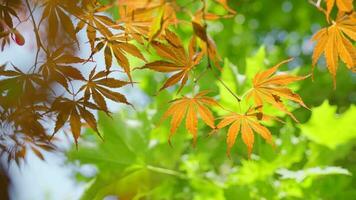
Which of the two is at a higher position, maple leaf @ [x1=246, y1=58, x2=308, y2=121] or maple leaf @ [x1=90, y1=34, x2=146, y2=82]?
maple leaf @ [x1=90, y1=34, x2=146, y2=82]

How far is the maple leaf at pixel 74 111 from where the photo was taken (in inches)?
26.8

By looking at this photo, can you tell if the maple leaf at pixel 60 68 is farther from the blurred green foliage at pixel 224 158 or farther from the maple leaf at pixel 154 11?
the blurred green foliage at pixel 224 158

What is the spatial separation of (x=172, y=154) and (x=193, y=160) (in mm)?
54

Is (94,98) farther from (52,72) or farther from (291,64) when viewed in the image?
(291,64)

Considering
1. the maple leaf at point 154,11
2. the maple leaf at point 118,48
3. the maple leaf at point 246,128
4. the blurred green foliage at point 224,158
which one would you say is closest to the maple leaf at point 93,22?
the maple leaf at point 118,48

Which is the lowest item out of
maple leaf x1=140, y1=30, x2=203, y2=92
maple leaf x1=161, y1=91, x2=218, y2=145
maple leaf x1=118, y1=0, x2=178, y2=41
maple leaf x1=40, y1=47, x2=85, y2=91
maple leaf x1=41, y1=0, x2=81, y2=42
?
maple leaf x1=161, y1=91, x2=218, y2=145

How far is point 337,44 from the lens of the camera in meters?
0.65

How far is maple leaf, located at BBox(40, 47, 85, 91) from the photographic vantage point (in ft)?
2.17

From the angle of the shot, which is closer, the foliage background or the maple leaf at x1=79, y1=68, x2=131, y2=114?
the maple leaf at x1=79, y1=68, x2=131, y2=114

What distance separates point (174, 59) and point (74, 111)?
0.17 metres

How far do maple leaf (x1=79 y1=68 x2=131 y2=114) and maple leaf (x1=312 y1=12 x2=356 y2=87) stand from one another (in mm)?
279

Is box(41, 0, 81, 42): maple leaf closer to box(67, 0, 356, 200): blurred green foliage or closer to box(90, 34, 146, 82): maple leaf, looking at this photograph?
box(90, 34, 146, 82): maple leaf

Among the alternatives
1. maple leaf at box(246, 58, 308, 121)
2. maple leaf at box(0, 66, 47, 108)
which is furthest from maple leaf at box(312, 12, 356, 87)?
maple leaf at box(0, 66, 47, 108)

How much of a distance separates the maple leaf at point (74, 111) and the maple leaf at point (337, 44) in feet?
1.05
